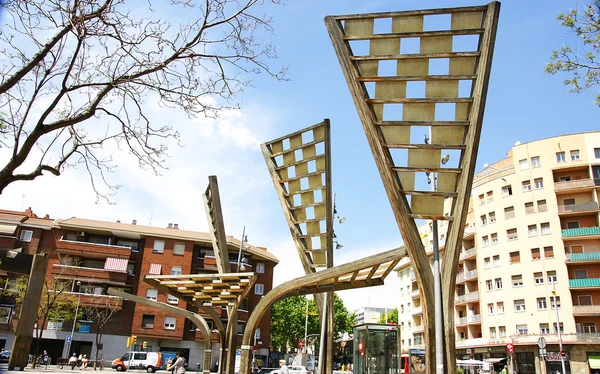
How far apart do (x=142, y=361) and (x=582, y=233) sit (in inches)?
1608

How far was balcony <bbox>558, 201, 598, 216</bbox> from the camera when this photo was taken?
148ft

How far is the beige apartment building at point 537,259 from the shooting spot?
4278 centimetres

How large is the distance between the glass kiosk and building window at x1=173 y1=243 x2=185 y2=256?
3449cm

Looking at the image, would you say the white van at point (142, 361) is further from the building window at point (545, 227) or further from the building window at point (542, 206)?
the building window at point (542, 206)

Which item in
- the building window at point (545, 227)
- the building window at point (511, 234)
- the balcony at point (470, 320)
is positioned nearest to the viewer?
the building window at point (545, 227)

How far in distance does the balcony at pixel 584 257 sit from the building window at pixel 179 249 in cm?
3726

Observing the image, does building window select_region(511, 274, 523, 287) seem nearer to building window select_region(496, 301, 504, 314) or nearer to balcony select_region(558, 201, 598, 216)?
building window select_region(496, 301, 504, 314)

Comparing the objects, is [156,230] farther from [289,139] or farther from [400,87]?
[400,87]

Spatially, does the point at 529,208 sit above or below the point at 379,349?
above

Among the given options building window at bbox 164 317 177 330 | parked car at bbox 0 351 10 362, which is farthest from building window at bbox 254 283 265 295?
parked car at bbox 0 351 10 362

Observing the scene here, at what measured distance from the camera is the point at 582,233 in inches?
1753

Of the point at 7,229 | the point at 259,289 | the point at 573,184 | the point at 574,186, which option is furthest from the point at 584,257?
the point at 7,229

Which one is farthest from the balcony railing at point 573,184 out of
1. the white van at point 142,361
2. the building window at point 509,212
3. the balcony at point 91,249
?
the balcony at point 91,249

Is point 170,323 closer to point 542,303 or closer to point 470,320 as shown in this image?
point 470,320
